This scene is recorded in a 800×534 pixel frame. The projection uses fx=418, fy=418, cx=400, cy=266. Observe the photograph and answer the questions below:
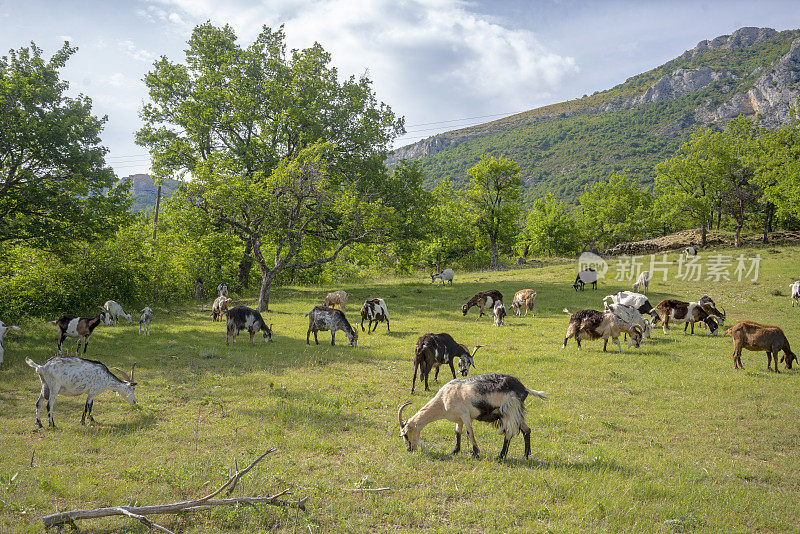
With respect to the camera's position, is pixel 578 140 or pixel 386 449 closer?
pixel 386 449

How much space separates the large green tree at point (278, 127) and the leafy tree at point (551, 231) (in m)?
40.0

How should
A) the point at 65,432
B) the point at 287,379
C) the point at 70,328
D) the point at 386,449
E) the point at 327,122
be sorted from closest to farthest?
the point at 386,449 < the point at 65,432 < the point at 287,379 < the point at 70,328 < the point at 327,122

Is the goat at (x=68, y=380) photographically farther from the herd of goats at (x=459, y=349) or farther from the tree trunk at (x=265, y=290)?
the tree trunk at (x=265, y=290)

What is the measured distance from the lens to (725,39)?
200 m

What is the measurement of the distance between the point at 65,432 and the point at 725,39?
274391 millimetres

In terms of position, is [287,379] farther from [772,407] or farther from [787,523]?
[772,407]

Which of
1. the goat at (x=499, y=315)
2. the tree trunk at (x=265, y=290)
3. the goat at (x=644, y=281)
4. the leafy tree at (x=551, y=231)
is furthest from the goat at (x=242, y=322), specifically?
the leafy tree at (x=551, y=231)

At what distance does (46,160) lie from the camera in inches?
639

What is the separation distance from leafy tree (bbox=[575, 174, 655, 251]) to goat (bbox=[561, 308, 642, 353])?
178ft

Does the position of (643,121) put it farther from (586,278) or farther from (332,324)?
(332,324)

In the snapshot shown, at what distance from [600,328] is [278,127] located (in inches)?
1047

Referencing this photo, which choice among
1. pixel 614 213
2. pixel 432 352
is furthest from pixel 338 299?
pixel 614 213

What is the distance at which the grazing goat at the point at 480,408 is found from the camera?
23.7ft

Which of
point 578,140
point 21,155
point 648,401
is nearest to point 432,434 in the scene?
point 648,401
